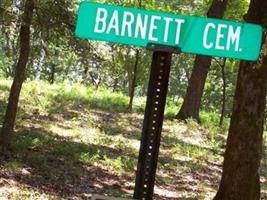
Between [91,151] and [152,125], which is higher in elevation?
[152,125]

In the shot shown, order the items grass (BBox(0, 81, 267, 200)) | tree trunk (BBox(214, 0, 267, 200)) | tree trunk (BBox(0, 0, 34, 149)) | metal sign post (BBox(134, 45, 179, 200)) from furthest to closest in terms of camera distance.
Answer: tree trunk (BBox(0, 0, 34, 149))
grass (BBox(0, 81, 267, 200))
tree trunk (BBox(214, 0, 267, 200))
metal sign post (BBox(134, 45, 179, 200))

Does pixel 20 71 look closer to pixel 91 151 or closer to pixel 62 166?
pixel 62 166

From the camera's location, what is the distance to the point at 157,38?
10.2ft

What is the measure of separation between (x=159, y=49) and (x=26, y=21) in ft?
22.1

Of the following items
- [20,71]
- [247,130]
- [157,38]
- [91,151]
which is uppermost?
[157,38]

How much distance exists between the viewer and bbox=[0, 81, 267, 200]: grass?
863 cm

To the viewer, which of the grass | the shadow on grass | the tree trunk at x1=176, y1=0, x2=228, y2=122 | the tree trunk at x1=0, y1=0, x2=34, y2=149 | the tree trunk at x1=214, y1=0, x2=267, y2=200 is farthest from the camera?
the tree trunk at x1=176, y1=0, x2=228, y2=122

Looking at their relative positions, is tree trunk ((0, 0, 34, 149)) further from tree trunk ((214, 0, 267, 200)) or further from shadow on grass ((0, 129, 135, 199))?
tree trunk ((214, 0, 267, 200))

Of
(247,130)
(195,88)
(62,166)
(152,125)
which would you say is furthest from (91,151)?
(152,125)

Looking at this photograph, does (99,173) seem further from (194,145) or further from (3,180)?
(194,145)

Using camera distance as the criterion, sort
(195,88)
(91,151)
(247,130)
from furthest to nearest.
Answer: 1. (195,88)
2. (91,151)
3. (247,130)

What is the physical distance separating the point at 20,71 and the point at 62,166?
6.63 ft

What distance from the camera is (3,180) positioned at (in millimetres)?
8047

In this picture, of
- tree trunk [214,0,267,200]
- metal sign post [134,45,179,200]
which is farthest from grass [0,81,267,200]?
metal sign post [134,45,179,200]
